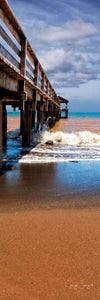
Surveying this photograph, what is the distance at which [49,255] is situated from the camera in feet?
7.18

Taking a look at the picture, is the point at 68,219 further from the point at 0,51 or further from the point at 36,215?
the point at 0,51

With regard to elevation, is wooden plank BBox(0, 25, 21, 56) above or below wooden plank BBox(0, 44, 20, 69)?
above

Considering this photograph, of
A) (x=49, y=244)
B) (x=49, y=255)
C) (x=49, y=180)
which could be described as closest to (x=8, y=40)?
(x=49, y=180)

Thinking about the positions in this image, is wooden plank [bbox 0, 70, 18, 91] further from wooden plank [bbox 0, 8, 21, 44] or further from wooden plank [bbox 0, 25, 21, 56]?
wooden plank [bbox 0, 8, 21, 44]

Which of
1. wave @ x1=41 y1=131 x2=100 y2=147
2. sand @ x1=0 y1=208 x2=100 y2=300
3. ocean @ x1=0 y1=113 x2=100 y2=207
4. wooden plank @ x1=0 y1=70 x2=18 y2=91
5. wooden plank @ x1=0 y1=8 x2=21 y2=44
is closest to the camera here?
sand @ x1=0 y1=208 x2=100 y2=300

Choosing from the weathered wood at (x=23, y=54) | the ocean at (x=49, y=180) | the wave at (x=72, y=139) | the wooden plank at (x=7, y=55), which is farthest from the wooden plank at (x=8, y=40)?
the wave at (x=72, y=139)

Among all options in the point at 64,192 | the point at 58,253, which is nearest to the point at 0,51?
the point at 64,192

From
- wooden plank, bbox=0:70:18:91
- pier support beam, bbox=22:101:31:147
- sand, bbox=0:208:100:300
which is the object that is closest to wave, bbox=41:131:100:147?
pier support beam, bbox=22:101:31:147

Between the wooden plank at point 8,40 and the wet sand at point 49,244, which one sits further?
the wooden plank at point 8,40

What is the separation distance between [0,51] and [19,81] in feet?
7.38

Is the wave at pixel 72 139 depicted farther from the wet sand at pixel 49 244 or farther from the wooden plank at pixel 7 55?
the wet sand at pixel 49 244

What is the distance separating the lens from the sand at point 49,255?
1778 millimetres

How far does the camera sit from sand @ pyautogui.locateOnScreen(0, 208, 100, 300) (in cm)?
178

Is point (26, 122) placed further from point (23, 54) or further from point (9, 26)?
point (9, 26)
